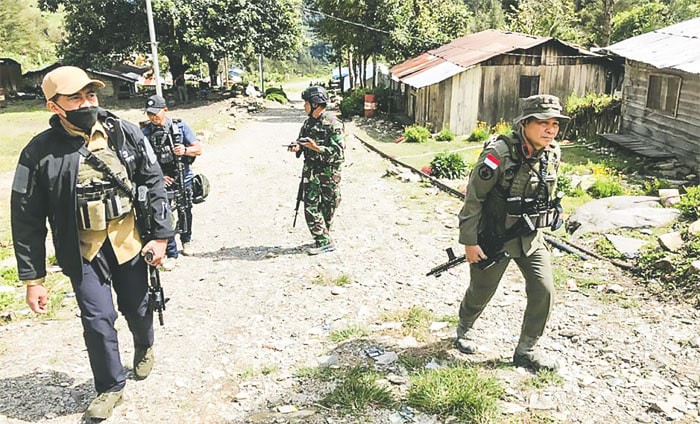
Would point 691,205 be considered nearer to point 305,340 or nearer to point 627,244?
point 627,244

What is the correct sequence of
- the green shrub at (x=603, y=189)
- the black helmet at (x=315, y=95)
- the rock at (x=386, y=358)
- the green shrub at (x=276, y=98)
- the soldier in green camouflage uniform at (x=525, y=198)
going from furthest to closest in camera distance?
the green shrub at (x=276, y=98), the green shrub at (x=603, y=189), the black helmet at (x=315, y=95), the rock at (x=386, y=358), the soldier in green camouflage uniform at (x=525, y=198)

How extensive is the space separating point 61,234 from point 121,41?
27.7 meters

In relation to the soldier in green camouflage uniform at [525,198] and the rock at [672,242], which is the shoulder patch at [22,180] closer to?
the soldier in green camouflage uniform at [525,198]

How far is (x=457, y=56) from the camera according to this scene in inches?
792

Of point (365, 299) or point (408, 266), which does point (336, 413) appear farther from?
point (408, 266)

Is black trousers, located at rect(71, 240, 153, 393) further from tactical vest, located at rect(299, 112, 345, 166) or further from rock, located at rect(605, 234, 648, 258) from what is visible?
rock, located at rect(605, 234, 648, 258)

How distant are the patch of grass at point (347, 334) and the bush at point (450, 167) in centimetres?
714

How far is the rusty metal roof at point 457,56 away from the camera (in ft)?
59.5

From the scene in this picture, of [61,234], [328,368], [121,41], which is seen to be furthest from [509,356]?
[121,41]

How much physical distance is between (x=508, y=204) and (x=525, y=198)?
12 cm

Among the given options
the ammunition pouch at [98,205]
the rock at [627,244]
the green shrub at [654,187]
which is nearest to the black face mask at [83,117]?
the ammunition pouch at [98,205]

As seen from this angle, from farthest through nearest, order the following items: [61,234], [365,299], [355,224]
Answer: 1. [355,224]
2. [365,299]
3. [61,234]

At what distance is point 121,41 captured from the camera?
90.9 feet

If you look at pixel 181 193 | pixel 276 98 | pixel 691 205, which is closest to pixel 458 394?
pixel 181 193
